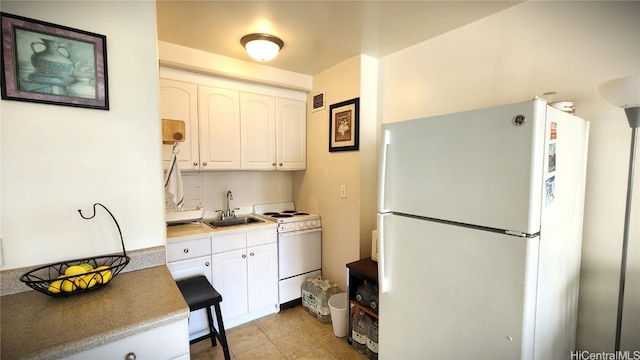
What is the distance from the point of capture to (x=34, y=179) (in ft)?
3.84

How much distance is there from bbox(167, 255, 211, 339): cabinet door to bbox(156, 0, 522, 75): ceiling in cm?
176

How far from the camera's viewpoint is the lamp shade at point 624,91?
108cm

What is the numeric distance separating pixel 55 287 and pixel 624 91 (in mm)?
2469

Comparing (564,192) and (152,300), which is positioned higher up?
(564,192)

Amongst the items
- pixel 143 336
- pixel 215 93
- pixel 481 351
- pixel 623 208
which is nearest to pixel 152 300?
pixel 143 336

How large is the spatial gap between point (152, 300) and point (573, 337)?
209 centimetres

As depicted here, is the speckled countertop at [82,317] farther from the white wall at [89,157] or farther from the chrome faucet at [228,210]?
the chrome faucet at [228,210]

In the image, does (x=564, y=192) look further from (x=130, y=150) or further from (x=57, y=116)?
(x=57, y=116)

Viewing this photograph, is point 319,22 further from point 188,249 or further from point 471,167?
point 188,249

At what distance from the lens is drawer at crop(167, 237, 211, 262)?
6.71ft

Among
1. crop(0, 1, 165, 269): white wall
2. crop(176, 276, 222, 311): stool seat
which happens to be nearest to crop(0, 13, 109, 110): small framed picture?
crop(0, 1, 165, 269): white wall

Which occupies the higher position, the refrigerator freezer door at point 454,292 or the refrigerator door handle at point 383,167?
the refrigerator door handle at point 383,167

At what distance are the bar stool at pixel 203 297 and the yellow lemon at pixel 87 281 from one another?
731mm

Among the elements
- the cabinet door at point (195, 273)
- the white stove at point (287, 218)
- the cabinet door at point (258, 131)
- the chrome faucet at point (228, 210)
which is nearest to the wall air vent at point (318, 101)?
the cabinet door at point (258, 131)
